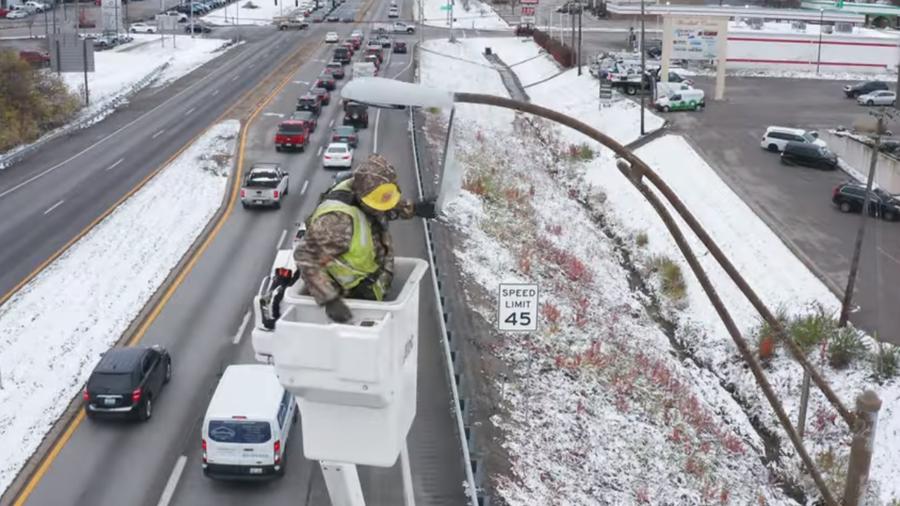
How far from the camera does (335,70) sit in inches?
3319

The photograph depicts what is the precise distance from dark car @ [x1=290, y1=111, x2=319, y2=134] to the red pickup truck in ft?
4.31

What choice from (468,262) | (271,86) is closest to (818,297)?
(468,262)

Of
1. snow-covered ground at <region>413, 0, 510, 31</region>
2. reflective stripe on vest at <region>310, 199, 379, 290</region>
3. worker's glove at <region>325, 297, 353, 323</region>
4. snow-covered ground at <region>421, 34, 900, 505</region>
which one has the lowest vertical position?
snow-covered ground at <region>421, 34, 900, 505</region>

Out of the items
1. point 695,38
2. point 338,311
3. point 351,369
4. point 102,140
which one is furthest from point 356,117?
point 351,369

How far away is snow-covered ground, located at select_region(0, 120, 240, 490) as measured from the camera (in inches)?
978

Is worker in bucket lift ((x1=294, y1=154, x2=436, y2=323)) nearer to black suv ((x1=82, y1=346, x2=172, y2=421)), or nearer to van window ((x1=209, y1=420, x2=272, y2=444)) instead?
van window ((x1=209, y1=420, x2=272, y2=444))

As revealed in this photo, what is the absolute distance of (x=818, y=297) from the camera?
116 ft

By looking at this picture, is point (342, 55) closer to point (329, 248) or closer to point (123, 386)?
point (123, 386)

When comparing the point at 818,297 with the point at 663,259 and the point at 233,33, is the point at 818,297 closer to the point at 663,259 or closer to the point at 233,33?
the point at 663,259

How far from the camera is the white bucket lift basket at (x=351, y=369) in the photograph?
20.1ft

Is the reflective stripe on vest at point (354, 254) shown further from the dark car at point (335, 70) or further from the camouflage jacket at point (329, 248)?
the dark car at point (335, 70)

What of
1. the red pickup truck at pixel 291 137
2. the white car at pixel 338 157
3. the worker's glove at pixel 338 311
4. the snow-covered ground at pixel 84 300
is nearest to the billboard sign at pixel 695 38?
the red pickup truck at pixel 291 137

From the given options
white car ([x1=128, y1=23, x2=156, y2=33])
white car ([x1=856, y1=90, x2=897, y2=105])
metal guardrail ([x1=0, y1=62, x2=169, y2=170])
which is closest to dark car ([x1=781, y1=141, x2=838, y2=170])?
white car ([x1=856, y1=90, x2=897, y2=105])

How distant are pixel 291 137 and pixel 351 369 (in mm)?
50998
